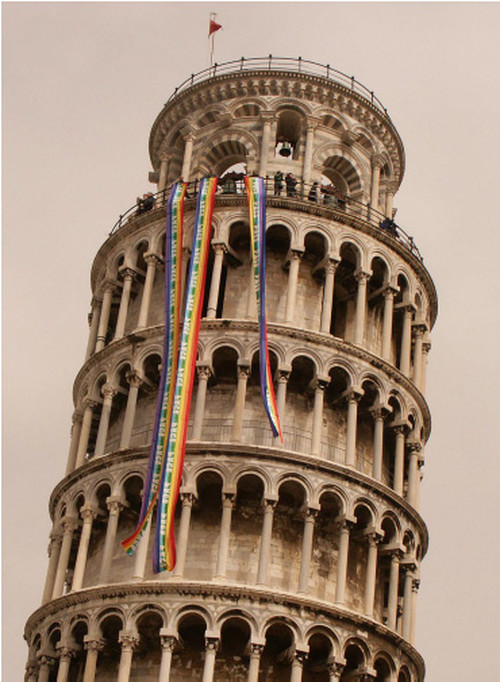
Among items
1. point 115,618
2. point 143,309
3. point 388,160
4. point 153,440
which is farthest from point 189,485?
point 388,160

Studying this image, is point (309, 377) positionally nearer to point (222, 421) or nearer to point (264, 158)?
point (222, 421)

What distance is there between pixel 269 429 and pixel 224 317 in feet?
15.1

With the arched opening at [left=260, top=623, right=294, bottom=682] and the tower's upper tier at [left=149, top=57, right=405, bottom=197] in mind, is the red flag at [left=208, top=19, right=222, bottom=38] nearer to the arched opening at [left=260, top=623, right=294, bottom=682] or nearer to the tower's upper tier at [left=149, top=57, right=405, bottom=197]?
the tower's upper tier at [left=149, top=57, right=405, bottom=197]

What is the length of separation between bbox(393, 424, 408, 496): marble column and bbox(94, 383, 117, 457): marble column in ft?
32.1

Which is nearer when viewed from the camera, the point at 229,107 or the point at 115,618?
the point at 115,618

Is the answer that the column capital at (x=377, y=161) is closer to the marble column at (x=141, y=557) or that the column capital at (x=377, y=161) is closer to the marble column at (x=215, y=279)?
the marble column at (x=215, y=279)

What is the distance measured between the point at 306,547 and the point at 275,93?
64.1 feet

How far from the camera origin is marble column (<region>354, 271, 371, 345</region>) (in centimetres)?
4200

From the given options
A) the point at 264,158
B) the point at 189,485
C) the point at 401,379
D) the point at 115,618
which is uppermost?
the point at 264,158

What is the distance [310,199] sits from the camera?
44.6m

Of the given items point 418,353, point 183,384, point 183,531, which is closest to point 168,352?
point 183,384

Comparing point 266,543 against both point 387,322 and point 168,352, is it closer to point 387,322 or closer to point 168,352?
point 168,352

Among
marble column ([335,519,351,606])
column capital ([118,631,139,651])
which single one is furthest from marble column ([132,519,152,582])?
marble column ([335,519,351,606])

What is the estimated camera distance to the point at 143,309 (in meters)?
42.7
